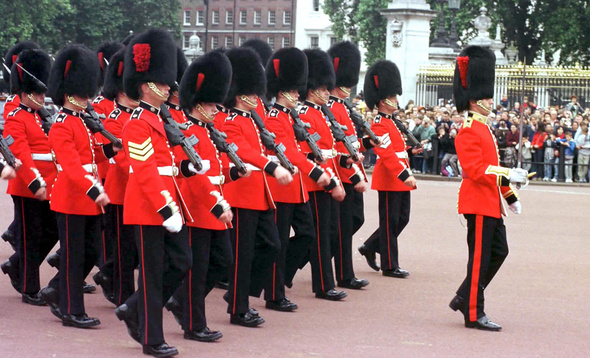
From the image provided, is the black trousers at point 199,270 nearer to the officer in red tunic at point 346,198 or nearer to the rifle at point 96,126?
the rifle at point 96,126

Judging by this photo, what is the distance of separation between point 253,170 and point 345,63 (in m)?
2.65

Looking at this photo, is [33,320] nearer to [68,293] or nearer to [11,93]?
[68,293]

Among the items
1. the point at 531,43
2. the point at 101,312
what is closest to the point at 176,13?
the point at 531,43

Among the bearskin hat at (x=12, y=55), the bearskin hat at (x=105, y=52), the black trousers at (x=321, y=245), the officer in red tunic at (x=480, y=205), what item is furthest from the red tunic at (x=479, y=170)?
the bearskin hat at (x=12, y=55)

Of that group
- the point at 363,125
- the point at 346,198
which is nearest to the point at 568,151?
the point at 363,125

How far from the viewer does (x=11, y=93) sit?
9.11 m

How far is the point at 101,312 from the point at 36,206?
3.13 ft

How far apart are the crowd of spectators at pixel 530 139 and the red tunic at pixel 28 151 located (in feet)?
45.1

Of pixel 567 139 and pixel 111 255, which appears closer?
pixel 111 255

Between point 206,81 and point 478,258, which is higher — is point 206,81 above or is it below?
above

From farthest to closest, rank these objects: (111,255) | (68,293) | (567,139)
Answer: (567,139)
(111,255)
(68,293)

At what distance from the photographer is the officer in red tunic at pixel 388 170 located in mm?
9891

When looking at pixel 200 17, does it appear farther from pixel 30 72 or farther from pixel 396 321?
A: pixel 396 321

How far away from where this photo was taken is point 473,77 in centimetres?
804
